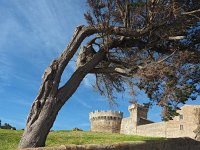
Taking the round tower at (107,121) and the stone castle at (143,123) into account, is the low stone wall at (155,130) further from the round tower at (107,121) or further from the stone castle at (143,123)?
the round tower at (107,121)

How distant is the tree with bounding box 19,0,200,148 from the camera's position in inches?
482

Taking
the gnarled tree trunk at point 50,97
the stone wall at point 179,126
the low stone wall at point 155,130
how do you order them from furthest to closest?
the low stone wall at point 155,130
the stone wall at point 179,126
the gnarled tree trunk at point 50,97

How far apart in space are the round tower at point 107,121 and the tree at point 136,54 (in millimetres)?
50861

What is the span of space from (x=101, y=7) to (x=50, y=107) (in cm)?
374

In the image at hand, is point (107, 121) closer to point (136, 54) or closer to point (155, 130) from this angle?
point (155, 130)

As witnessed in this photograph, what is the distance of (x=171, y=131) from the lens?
47.1 meters

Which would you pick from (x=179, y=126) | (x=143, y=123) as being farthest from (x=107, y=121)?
(x=179, y=126)

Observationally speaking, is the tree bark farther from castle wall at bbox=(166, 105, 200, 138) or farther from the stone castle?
castle wall at bbox=(166, 105, 200, 138)

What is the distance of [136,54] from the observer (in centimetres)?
1477

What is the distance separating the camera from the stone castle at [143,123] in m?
45.3

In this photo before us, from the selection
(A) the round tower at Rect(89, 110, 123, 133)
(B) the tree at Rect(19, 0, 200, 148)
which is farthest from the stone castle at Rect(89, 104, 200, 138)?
(B) the tree at Rect(19, 0, 200, 148)

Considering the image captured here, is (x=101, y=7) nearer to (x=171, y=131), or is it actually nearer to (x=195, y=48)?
(x=195, y=48)

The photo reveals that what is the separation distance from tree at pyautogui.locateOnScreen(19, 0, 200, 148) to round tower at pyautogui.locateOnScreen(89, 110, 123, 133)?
50.9 meters

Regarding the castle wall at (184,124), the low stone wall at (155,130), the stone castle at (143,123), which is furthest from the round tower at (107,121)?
the castle wall at (184,124)
